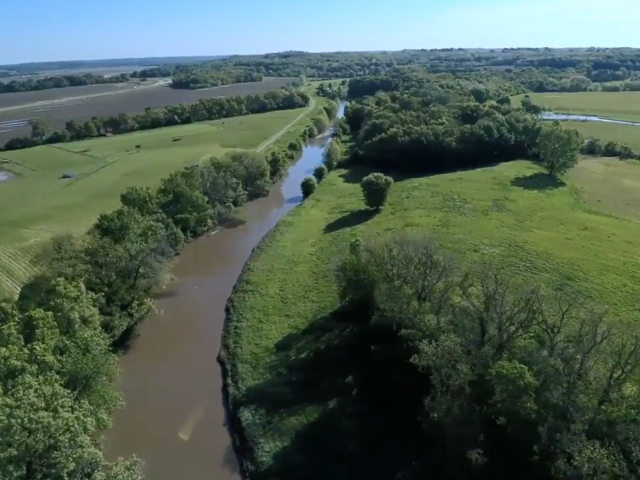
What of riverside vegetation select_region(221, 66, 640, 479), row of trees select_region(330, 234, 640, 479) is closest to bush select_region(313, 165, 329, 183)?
riverside vegetation select_region(221, 66, 640, 479)

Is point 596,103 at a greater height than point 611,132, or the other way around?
point 611,132

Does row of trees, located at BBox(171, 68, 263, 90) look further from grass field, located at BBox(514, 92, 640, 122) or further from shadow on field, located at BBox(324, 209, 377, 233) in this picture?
shadow on field, located at BBox(324, 209, 377, 233)

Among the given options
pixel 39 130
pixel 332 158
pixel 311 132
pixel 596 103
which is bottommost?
pixel 596 103

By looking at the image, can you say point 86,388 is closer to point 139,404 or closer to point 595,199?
point 139,404

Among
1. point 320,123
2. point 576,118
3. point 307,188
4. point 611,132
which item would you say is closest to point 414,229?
point 307,188

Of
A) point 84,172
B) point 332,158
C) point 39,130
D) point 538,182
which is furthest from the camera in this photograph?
point 39,130

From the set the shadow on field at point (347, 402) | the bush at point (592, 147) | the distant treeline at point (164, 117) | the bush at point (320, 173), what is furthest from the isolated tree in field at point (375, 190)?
the distant treeline at point (164, 117)

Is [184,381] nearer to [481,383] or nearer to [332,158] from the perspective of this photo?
[481,383]
